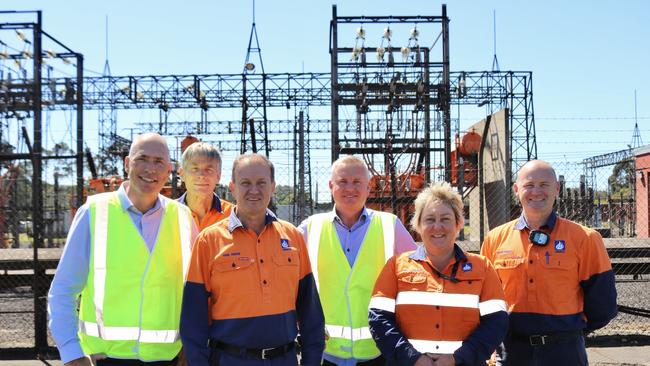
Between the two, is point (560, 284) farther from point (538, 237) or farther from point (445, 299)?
point (445, 299)

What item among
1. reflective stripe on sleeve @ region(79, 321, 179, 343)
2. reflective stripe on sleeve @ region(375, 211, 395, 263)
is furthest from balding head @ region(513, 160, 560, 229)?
reflective stripe on sleeve @ region(79, 321, 179, 343)

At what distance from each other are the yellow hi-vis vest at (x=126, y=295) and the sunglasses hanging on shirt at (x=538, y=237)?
2.22 metres

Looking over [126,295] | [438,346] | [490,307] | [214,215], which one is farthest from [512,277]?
[126,295]

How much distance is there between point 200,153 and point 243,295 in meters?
1.44

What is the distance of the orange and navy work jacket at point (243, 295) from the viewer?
120 inches

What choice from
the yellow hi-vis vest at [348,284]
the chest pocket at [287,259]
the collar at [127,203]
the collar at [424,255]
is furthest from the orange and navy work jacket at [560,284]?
the collar at [127,203]

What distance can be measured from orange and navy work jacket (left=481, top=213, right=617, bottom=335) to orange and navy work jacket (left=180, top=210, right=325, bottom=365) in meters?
1.31

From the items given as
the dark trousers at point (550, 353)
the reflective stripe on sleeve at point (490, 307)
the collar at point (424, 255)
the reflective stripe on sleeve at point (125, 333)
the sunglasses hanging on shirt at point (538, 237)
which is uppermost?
the sunglasses hanging on shirt at point (538, 237)

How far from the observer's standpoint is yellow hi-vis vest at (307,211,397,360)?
11.9 ft

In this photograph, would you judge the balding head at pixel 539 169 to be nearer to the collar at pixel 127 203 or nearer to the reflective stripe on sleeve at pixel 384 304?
the reflective stripe on sleeve at pixel 384 304

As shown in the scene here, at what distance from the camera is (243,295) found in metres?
3.10

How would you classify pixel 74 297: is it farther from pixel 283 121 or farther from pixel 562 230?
pixel 283 121

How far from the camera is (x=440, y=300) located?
326 cm

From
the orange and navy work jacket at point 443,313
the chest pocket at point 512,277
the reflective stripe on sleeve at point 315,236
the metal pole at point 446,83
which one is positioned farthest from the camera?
the metal pole at point 446,83
